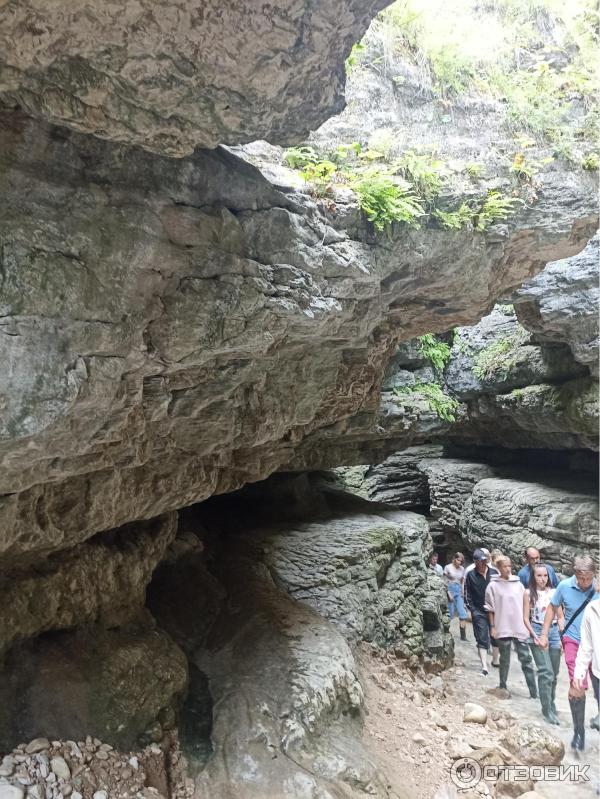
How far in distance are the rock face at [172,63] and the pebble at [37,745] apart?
494 centimetres

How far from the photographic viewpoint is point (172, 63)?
103 inches

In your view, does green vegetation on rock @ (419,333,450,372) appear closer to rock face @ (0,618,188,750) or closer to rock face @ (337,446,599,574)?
rock face @ (337,446,599,574)

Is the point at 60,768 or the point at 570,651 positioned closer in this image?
the point at 60,768

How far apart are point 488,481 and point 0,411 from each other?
15726 millimetres

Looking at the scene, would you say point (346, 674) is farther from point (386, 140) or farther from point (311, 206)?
point (386, 140)

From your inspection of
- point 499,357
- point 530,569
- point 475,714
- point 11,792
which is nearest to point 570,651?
point 530,569

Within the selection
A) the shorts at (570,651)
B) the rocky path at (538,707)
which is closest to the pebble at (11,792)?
the rocky path at (538,707)

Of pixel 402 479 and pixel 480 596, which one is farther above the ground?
pixel 402 479

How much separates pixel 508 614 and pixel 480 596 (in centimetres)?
102

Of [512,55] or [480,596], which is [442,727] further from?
[512,55]

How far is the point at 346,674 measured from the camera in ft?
21.5

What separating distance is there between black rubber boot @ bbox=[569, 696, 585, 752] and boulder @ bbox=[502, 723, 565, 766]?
0.18 metres

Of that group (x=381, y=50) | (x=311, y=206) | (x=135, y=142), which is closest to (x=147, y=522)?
(x=311, y=206)

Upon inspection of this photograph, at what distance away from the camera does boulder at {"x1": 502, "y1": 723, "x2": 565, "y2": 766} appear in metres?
6.47
